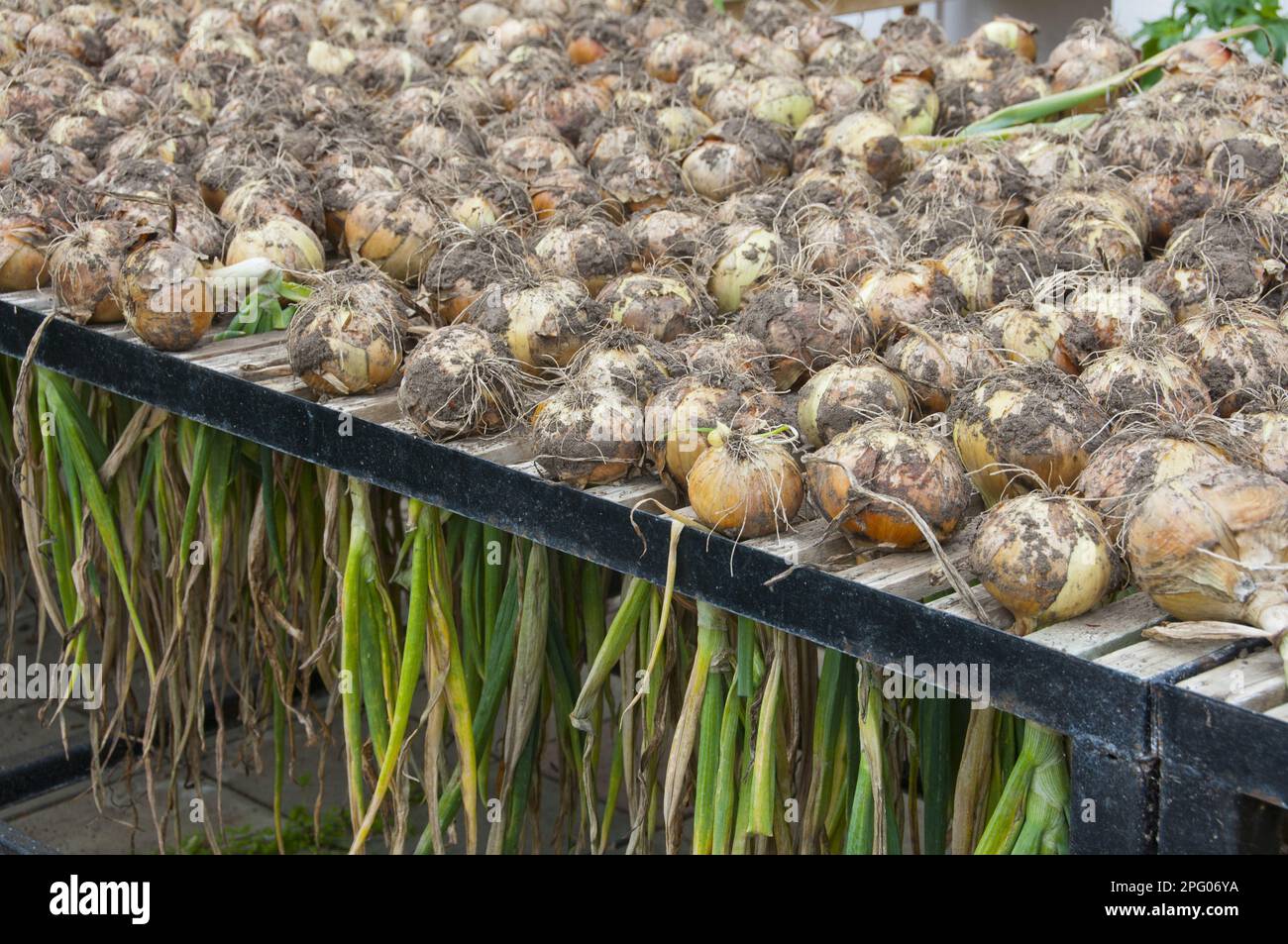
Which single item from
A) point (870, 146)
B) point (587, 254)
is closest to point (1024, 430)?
point (587, 254)

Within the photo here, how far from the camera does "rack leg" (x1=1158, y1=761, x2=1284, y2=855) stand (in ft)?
4.09

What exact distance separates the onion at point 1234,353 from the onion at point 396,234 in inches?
42.4

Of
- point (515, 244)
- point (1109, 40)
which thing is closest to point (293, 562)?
point (515, 244)

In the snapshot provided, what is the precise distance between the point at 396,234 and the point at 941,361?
0.90m

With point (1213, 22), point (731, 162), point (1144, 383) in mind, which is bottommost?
point (1144, 383)

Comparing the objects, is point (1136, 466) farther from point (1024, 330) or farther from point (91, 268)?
point (91, 268)

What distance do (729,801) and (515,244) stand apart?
0.85 metres

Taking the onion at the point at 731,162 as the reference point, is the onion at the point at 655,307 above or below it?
below

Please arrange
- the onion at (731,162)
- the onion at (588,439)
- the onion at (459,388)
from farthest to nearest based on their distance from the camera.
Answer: the onion at (731,162), the onion at (459,388), the onion at (588,439)

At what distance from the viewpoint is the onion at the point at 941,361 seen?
174 centimetres

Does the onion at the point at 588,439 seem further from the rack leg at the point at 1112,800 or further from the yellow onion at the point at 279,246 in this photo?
the yellow onion at the point at 279,246

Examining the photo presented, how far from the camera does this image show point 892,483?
58.9 inches

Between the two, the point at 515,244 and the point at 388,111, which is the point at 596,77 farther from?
the point at 515,244

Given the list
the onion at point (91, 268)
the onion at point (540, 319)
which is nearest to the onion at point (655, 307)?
the onion at point (540, 319)
